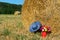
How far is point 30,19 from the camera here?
9117 mm

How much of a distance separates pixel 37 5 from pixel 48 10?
1.93 ft

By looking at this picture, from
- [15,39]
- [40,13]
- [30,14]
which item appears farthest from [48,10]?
[15,39]

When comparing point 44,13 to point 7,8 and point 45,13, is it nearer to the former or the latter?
point 45,13

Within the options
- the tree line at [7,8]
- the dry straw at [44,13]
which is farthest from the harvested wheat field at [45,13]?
the tree line at [7,8]

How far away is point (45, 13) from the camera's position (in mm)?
8523

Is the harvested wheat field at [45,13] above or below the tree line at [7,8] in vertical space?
above

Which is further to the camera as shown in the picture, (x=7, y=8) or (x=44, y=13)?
(x=7, y=8)

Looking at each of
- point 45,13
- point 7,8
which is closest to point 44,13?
point 45,13

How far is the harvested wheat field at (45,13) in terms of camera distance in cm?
822

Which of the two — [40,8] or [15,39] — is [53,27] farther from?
[15,39]

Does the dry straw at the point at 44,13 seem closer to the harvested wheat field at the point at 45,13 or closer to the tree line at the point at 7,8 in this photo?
the harvested wheat field at the point at 45,13

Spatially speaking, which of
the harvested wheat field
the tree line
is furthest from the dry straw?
the tree line

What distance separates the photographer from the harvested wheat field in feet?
27.0

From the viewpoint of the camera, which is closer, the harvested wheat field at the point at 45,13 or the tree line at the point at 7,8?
the harvested wheat field at the point at 45,13
